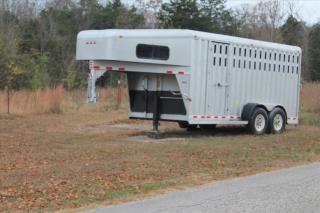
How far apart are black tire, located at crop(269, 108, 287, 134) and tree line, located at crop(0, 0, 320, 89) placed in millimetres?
27226

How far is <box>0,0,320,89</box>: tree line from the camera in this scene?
160 ft

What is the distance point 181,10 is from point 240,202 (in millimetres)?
52693

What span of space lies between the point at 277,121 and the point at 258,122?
106 centimetres

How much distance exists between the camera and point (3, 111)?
23562mm

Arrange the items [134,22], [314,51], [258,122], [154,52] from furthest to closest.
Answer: [314,51] → [134,22] → [258,122] → [154,52]

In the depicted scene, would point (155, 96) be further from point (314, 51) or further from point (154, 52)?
point (314, 51)

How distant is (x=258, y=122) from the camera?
18344 millimetres

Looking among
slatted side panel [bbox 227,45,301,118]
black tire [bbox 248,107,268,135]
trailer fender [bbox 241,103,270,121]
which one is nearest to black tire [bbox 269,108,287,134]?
black tire [bbox 248,107,268,135]

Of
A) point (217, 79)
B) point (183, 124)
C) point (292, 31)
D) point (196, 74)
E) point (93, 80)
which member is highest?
point (292, 31)

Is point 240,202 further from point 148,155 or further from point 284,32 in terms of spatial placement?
point 284,32

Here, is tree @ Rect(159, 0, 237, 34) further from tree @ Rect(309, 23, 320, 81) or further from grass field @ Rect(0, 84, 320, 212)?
grass field @ Rect(0, 84, 320, 212)

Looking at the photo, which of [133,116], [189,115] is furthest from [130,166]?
[133,116]

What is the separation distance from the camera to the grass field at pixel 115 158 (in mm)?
8880

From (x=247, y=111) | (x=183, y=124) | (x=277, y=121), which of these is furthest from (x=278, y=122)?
(x=183, y=124)
